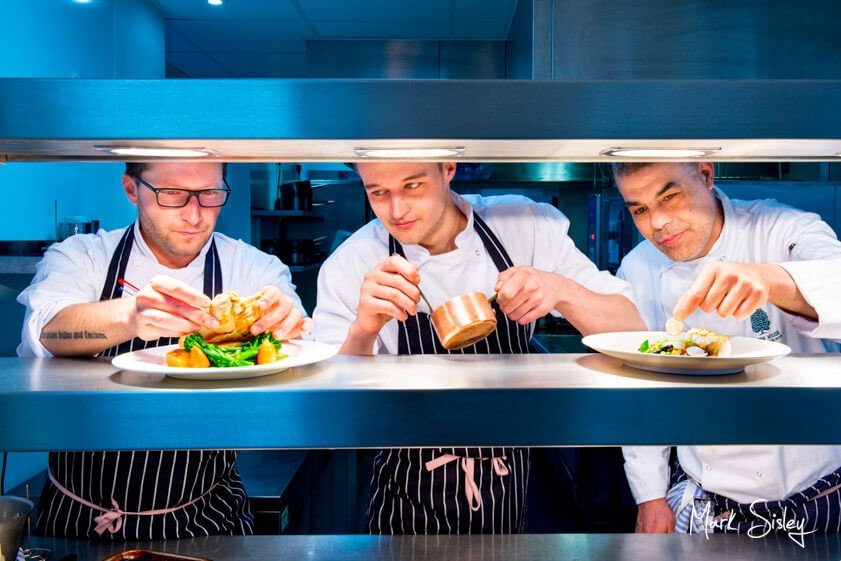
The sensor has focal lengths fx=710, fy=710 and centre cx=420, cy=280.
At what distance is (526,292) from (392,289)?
0.89 feet

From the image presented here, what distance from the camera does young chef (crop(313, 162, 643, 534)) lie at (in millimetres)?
1674

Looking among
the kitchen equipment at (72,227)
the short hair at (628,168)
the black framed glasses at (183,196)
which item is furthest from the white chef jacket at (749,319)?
the kitchen equipment at (72,227)

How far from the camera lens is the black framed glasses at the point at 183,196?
60.1 inches

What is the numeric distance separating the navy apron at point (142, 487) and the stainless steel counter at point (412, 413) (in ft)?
2.54

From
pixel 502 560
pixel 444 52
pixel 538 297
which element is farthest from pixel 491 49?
pixel 502 560

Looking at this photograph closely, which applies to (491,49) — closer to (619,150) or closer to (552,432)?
(619,150)

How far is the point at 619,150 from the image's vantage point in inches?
41.9

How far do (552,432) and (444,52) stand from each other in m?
3.16

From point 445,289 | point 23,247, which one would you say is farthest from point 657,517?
point 23,247

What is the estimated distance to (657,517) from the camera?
188 centimetres

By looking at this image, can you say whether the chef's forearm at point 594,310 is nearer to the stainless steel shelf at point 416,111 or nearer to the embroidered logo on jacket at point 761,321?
the embroidered logo on jacket at point 761,321

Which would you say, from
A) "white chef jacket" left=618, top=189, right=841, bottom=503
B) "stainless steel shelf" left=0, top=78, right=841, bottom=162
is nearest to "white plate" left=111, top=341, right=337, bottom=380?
"stainless steel shelf" left=0, top=78, right=841, bottom=162

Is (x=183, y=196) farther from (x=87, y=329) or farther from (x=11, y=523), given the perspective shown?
(x=11, y=523)

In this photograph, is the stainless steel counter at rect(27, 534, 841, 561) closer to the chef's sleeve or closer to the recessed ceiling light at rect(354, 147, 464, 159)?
the chef's sleeve
